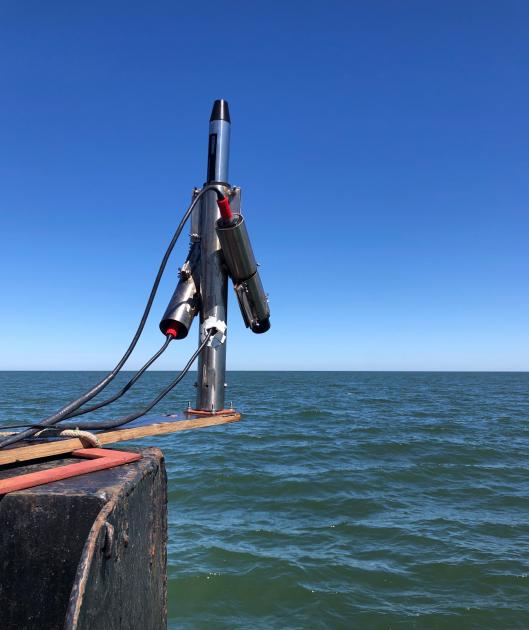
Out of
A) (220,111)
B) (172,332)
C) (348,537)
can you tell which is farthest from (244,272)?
(348,537)

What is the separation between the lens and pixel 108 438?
7.96ft

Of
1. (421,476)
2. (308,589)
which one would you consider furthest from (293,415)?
(308,589)

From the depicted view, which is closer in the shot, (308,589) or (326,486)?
(308,589)

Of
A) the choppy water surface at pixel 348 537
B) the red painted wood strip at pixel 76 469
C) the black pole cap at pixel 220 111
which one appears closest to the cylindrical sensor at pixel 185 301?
the black pole cap at pixel 220 111

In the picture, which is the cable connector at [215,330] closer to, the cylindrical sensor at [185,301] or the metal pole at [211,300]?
the metal pole at [211,300]

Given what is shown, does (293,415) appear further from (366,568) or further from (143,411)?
(143,411)

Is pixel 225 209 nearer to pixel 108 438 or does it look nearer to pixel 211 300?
pixel 211 300

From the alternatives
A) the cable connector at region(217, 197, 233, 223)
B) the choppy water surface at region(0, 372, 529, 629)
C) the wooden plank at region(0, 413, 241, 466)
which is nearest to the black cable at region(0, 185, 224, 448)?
the cable connector at region(217, 197, 233, 223)

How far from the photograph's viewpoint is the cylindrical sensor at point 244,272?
3.32 m

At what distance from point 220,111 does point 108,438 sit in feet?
8.68

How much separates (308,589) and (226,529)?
2.29 metres

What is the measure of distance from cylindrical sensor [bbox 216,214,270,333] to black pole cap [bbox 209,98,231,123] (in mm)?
930

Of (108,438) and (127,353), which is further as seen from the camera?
(127,353)

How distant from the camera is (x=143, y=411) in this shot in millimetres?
3107
